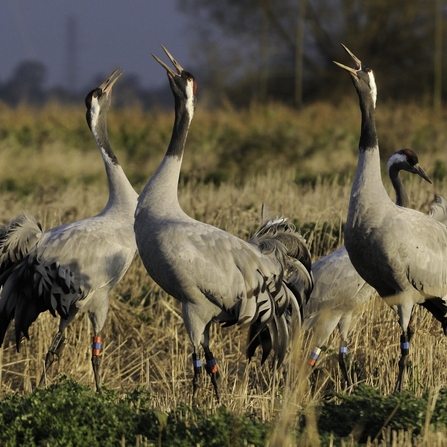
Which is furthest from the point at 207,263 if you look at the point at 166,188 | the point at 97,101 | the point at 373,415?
the point at 97,101

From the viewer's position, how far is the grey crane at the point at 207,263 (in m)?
5.23

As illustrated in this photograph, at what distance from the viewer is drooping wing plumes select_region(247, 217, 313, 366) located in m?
5.64

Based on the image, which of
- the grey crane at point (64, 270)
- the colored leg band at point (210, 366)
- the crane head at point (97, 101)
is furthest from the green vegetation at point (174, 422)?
the crane head at point (97, 101)

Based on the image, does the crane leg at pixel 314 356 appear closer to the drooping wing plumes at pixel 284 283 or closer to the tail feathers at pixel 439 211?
the drooping wing plumes at pixel 284 283

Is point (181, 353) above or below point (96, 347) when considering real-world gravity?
below

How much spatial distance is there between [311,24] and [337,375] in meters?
26.6

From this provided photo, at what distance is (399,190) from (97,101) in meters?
2.18

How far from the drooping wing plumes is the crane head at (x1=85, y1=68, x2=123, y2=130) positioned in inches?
64.9

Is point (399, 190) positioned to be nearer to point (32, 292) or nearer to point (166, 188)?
point (166, 188)

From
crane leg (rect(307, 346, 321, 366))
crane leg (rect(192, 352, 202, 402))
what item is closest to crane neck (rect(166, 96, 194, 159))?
crane leg (rect(192, 352, 202, 402))

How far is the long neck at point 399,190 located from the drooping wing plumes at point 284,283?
1239mm

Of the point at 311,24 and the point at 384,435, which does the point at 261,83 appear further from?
the point at 384,435

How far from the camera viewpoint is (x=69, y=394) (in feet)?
13.6

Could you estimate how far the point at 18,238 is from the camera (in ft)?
19.1
